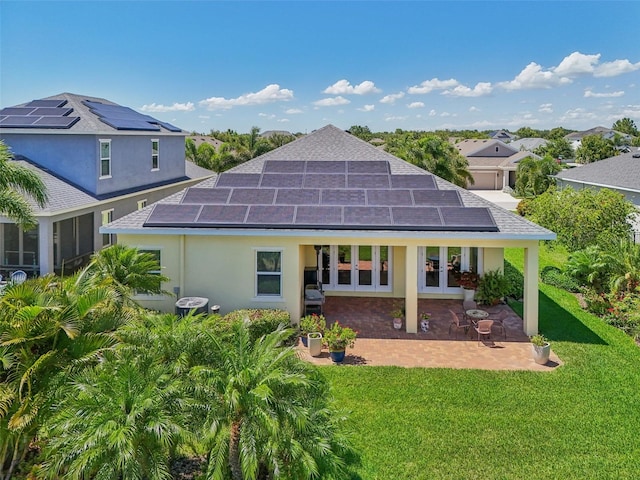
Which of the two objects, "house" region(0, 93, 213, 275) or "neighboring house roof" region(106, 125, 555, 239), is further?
"house" region(0, 93, 213, 275)

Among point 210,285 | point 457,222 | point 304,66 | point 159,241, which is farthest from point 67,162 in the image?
point 304,66

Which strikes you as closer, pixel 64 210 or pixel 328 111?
pixel 64 210

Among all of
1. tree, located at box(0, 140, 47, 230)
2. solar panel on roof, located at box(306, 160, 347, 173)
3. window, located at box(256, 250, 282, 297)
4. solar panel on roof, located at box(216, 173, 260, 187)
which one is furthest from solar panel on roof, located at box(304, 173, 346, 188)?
tree, located at box(0, 140, 47, 230)

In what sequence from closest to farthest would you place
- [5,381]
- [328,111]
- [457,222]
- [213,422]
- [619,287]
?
[213,422] → [5,381] → [457,222] → [619,287] → [328,111]

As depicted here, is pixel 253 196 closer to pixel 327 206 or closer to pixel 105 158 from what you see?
pixel 327 206

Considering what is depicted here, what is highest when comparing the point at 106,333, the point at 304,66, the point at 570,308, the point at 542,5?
the point at 304,66

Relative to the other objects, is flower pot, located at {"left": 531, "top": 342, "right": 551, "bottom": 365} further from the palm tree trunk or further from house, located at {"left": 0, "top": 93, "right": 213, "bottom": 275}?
house, located at {"left": 0, "top": 93, "right": 213, "bottom": 275}

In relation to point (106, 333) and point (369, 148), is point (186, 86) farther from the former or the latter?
point (106, 333)
